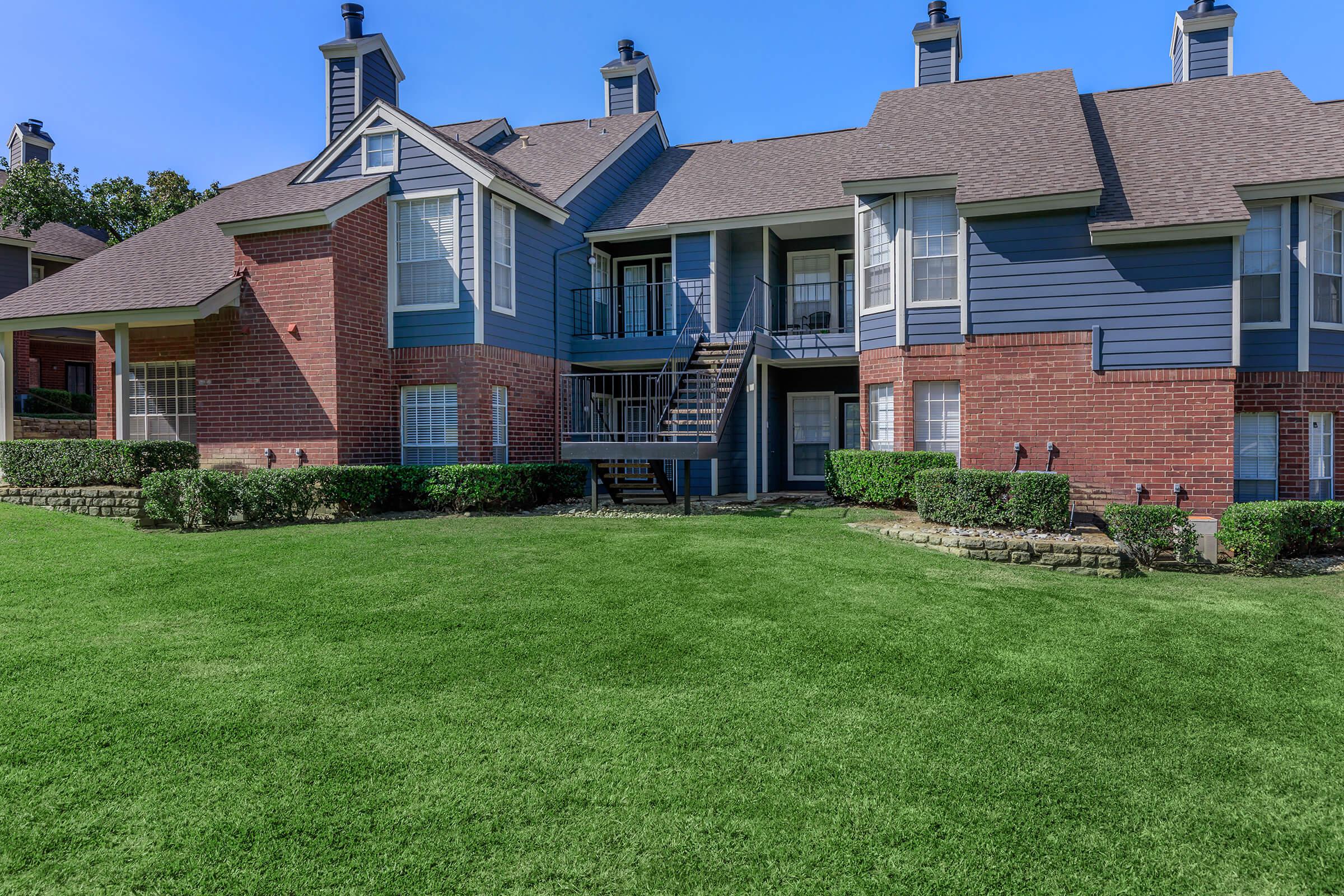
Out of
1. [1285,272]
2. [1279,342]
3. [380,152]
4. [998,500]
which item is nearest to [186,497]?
[380,152]

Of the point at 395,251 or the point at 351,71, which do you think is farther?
the point at 351,71

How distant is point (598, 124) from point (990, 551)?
50.3ft

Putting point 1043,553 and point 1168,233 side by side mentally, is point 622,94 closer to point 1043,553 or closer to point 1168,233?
point 1168,233

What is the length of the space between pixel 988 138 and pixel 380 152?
10.4m

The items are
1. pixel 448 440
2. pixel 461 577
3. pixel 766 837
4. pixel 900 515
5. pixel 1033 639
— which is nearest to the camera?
pixel 766 837

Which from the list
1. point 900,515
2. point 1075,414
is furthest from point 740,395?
point 1075,414

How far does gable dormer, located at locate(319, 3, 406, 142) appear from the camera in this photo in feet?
56.7

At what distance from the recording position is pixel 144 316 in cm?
1320

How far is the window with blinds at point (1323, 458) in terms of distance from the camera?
477 inches

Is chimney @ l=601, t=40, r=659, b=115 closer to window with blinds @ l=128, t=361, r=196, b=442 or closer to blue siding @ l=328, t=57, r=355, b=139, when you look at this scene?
blue siding @ l=328, t=57, r=355, b=139

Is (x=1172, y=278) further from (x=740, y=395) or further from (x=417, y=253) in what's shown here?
(x=417, y=253)

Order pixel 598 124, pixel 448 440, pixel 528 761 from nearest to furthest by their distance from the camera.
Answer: pixel 528 761 → pixel 448 440 → pixel 598 124

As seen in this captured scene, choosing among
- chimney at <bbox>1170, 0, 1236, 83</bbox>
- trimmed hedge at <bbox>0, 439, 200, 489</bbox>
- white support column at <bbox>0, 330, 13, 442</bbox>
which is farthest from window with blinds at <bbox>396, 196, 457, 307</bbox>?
chimney at <bbox>1170, 0, 1236, 83</bbox>

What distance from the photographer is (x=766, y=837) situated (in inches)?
136
